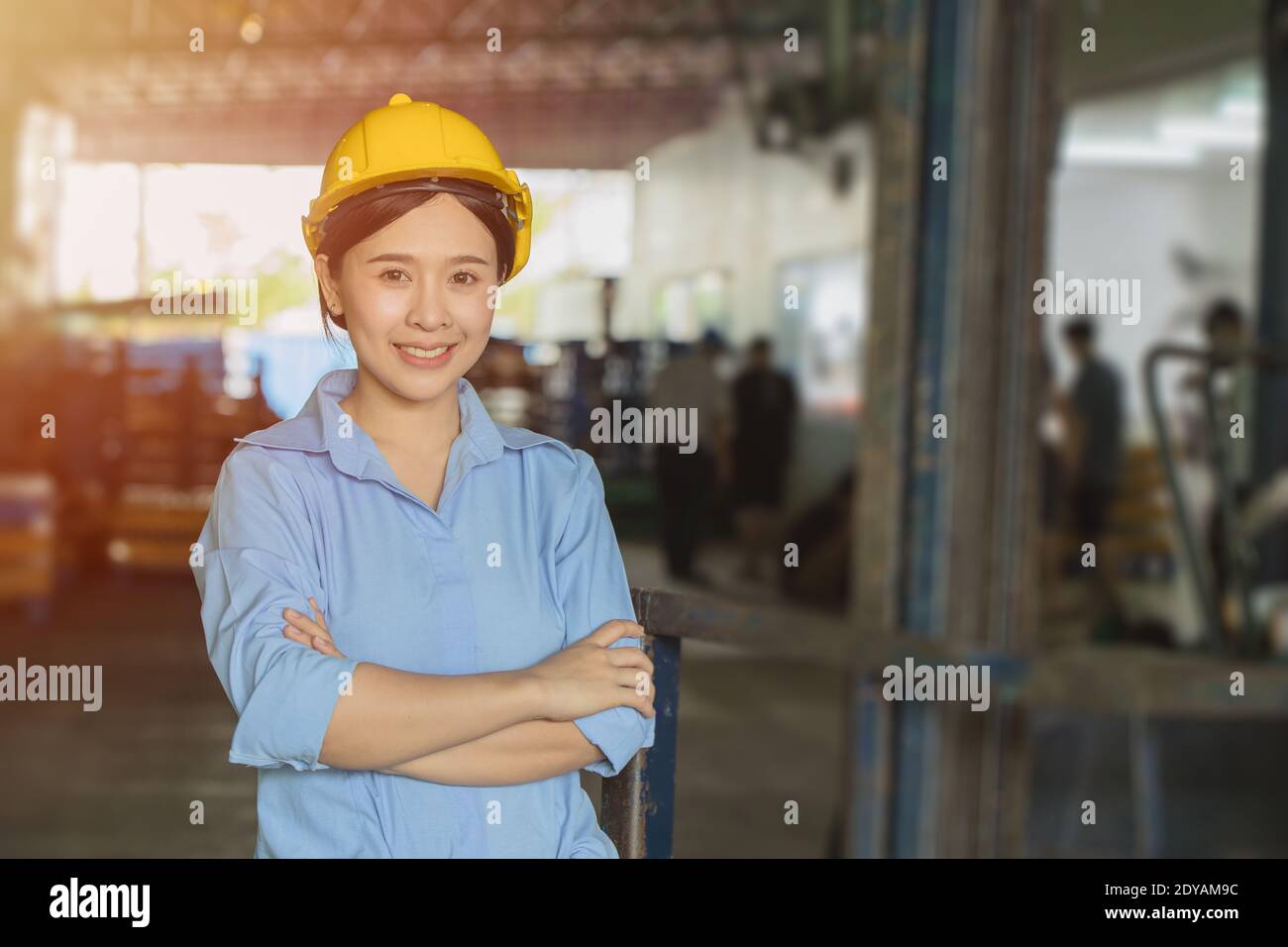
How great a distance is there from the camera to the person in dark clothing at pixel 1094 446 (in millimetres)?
4883

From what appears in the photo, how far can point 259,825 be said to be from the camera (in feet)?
2.88

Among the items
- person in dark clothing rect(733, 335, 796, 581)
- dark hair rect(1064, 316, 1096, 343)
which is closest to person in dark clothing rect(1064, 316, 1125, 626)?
dark hair rect(1064, 316, 1096, 343)

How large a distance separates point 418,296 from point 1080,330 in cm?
443

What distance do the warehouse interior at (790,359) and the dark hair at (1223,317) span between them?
0.04 m

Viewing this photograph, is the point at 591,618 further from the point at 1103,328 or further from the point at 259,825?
the point at 1103,328

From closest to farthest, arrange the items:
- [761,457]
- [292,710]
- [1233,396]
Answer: [292,710] < [1233,396] < [761,457]

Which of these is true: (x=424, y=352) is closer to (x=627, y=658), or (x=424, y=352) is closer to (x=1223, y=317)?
(x=627, y=658)

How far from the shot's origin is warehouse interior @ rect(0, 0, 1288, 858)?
1639 millimetres

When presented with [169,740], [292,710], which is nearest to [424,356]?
[292,710]

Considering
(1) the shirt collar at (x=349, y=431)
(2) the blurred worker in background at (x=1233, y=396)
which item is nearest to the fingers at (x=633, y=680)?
(1) the shirt collar at (x=349, y=431)

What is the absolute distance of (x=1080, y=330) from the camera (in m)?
4.91

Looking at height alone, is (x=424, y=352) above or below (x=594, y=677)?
above

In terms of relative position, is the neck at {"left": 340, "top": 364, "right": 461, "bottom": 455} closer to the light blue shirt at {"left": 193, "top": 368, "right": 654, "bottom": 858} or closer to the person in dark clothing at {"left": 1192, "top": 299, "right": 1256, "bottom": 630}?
the light blue shirt at {"left": 193, "top": 368, "right": 654, "bottom": 858}

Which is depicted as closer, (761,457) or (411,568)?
(411,568)
